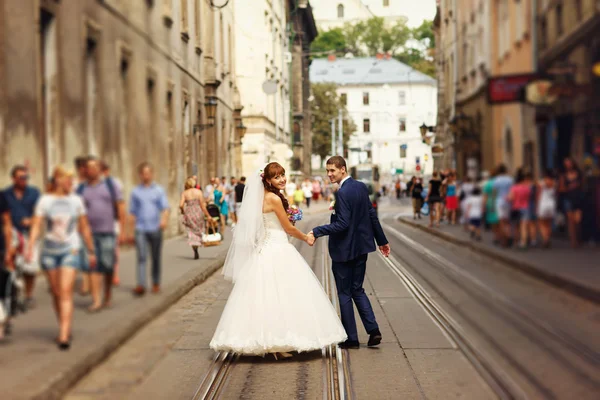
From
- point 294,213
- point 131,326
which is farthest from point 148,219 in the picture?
point 294,213

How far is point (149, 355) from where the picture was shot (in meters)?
2.41

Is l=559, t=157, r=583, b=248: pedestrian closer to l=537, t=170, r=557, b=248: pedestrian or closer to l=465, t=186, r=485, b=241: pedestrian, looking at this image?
l=537, t=170, r=557, b=248: pedestrian

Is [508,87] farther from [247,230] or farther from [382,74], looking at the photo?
[247,230]

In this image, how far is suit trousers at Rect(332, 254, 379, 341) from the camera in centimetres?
741

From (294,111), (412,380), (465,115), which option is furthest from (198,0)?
(294,111)

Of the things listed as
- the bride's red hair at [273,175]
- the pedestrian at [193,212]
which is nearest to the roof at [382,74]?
the pedestrian at [193,212]

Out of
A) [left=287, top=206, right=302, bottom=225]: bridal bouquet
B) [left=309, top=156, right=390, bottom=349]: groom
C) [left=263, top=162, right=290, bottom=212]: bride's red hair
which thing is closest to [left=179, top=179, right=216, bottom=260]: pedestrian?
[left=309, top=156, right=390, bottom=349]: groom

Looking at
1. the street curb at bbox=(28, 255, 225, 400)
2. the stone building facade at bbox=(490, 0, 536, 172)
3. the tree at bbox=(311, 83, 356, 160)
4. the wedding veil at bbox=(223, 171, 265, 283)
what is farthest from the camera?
the tree at bbox=(311, 83, 356, 160)

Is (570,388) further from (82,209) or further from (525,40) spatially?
(82,209)

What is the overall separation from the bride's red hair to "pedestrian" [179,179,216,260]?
4.57m

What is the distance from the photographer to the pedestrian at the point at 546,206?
168 centimetres

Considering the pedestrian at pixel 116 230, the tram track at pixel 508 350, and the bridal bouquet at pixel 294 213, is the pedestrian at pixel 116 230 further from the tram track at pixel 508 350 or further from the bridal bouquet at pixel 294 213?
the bridal bouquet at pixel 294 213

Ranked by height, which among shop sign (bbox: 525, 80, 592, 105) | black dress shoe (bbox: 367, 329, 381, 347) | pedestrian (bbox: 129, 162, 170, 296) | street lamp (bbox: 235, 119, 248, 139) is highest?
street lamp (bbox: 235, 119, 248, 139)

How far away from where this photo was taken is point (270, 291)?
732 centimetres
